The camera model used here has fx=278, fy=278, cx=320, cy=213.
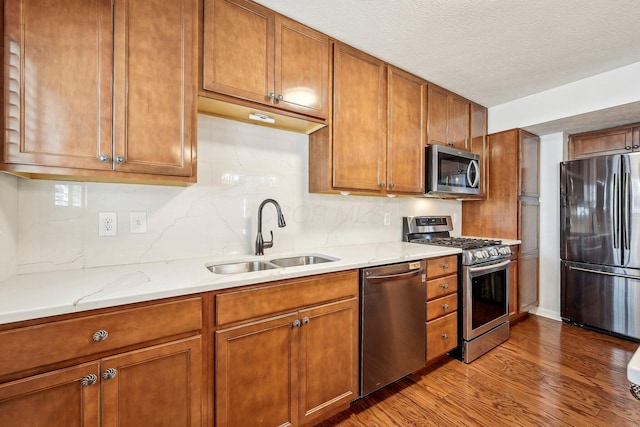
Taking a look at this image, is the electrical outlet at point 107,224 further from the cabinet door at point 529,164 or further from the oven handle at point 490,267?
the cabinet door at point 529,164

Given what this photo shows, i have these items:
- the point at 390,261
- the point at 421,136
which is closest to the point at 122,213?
the point at 390,261

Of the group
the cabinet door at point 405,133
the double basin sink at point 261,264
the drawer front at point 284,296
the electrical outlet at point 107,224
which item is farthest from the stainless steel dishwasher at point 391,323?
the electrical outlet at point 107,224

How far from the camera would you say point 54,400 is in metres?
0.93

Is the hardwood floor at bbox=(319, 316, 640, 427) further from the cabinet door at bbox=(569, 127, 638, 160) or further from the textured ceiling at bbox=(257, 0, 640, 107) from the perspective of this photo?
the textured ceiling at bbox=(257, 0, 640, 107)

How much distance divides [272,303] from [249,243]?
2.21 feet

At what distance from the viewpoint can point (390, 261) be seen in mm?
1801

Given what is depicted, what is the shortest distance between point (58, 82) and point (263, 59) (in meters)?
0.96

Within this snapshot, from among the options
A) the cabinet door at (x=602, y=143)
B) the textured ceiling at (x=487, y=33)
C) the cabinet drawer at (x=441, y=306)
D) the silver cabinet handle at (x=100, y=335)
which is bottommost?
the cabinet drawer at (x=441, y=306)

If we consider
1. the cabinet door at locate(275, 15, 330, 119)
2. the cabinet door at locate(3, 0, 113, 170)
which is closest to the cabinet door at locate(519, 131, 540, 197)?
the cabinet door at locate(275, 15, 330, 119)

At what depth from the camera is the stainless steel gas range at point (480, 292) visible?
226 cm

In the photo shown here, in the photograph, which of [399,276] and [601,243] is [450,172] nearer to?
[399,276]

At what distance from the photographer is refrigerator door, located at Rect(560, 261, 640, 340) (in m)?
2.54

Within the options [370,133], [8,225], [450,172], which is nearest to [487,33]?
[370,133]

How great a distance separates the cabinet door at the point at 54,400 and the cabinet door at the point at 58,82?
2.60 ft
